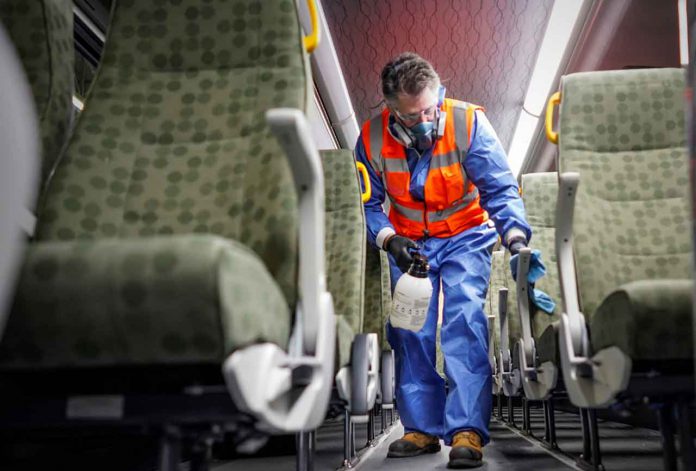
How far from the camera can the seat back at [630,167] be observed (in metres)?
2.01

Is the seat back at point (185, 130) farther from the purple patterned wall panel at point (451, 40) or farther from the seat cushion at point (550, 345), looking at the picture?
the purple patterned wall panel at point (451, 40)

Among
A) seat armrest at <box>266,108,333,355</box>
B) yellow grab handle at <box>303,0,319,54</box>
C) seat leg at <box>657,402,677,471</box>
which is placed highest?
yellow grab handle at <box>303,0,319,54</box>

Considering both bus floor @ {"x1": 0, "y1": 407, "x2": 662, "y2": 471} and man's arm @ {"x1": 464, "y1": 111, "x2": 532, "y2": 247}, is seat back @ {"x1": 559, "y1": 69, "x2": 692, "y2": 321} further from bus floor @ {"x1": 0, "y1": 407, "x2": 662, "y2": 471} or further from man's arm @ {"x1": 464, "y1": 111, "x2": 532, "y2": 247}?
bus floor @ {"x1": 0, "y1": 407, "x2": 662, "y2": 471}

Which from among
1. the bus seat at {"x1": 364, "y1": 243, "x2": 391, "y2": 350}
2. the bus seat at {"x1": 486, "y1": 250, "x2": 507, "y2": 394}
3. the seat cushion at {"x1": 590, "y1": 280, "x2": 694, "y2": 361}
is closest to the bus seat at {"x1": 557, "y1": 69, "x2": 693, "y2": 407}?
the seat cushion at {"x1": 590, "y1": 280, "x2": 694, "y2": 361}

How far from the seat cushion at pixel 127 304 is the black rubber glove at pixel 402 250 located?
184 centimetres

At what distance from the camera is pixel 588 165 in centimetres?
209

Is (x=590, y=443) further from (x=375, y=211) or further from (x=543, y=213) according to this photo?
(x=543, y=213)

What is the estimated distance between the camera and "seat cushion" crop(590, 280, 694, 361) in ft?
3.86

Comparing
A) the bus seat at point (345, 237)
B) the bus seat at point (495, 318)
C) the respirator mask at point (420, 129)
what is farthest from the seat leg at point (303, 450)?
the bus seat at point (495, 318)

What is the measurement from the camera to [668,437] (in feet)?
4.54

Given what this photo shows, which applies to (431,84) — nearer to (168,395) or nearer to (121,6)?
(121,6)

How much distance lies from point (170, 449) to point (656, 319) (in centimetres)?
82

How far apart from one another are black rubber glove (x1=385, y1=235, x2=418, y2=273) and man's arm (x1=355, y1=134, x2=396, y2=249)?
87 millimetres

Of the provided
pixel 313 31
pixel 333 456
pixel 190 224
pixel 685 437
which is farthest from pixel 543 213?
pixel 190 224
